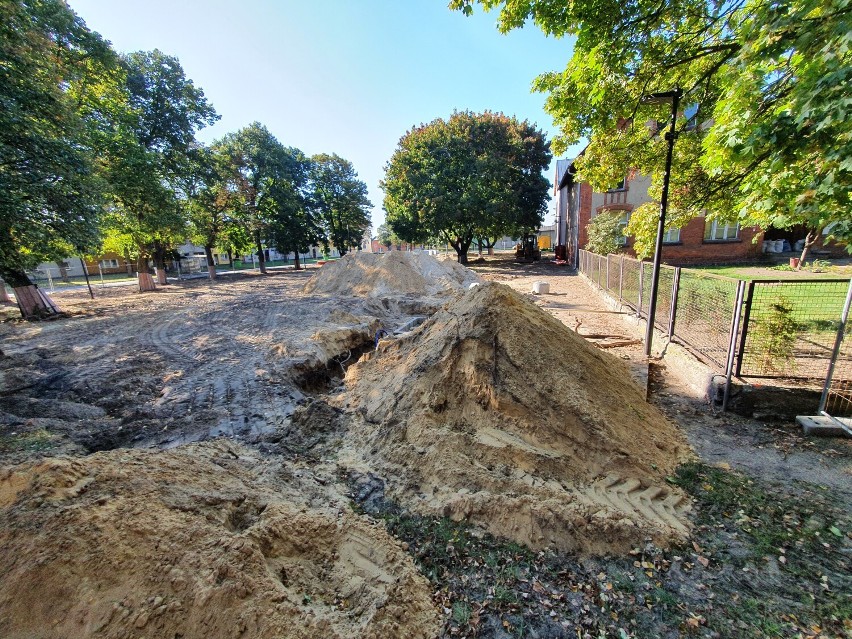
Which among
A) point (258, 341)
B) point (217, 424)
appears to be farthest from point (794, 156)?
point (258, 341)

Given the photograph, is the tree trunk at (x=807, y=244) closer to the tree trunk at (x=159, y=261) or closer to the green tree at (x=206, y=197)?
the green tree at (x=206, y=197)

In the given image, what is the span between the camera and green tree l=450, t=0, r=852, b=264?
3.25m

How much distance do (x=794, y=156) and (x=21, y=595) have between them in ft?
23.5

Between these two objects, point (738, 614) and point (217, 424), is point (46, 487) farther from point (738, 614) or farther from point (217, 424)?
point (738, 614)

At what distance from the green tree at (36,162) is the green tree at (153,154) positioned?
670 centimetres

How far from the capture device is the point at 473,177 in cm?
2920

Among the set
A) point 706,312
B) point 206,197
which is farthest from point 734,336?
point 206,197

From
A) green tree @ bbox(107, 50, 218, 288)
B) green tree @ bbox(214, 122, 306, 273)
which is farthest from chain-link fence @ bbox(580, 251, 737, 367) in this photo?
green tree @ bbox(214, 122, 306, 273)

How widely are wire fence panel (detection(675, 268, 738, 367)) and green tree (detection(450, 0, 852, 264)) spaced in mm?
1192

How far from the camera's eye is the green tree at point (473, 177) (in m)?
29.0

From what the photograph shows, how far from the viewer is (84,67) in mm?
15148

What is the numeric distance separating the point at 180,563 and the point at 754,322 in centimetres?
763

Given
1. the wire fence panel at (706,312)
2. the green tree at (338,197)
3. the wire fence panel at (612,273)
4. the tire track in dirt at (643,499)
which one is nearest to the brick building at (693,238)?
the wire fence panel at (612,273)

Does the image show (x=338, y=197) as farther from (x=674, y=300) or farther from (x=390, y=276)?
(x=674, y=300)
